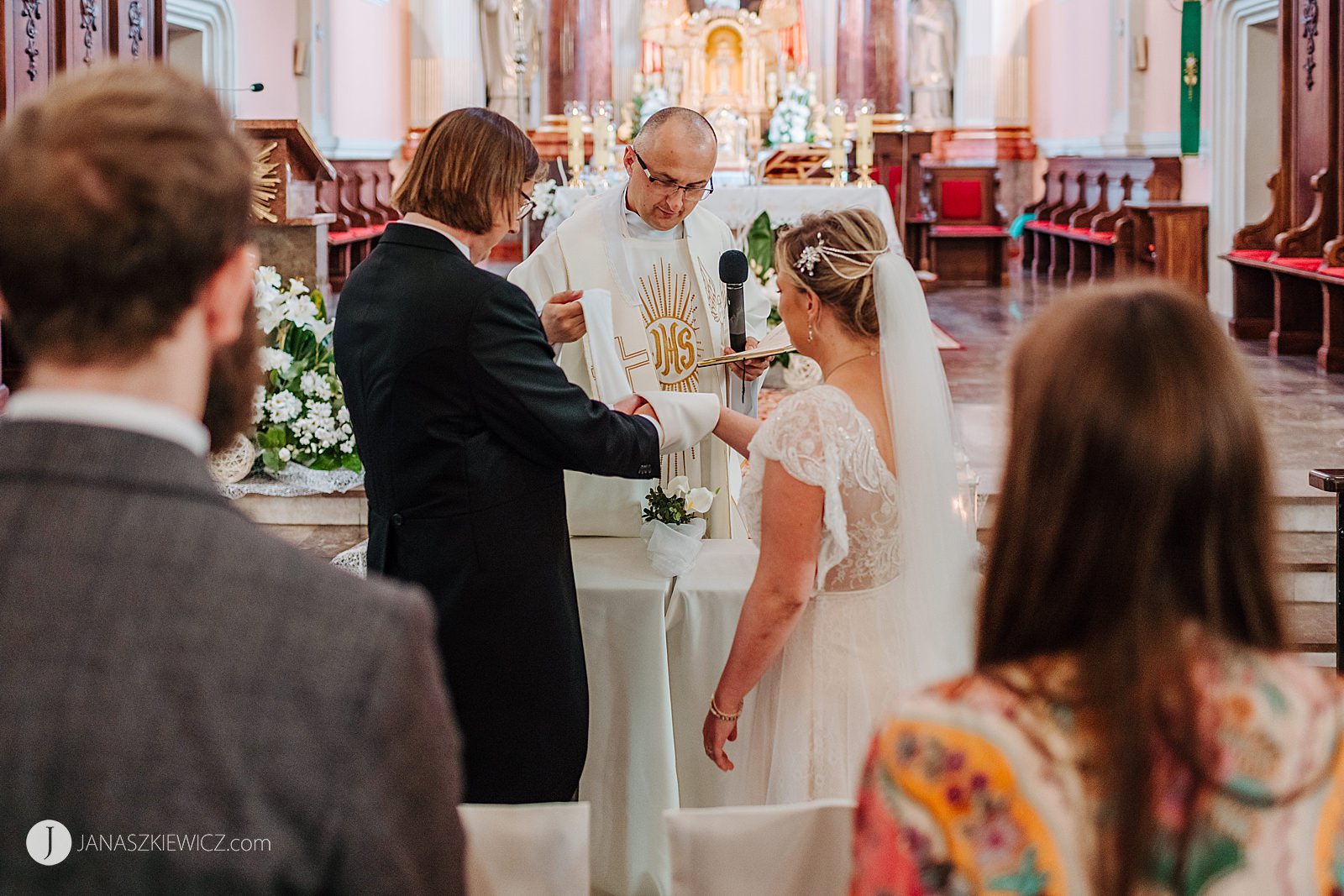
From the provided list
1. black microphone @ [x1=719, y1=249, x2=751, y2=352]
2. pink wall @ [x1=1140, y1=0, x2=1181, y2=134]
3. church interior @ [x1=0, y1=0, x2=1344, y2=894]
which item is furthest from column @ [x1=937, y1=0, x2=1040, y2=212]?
black microphone @ [x1=719, y1=249, x2=751, y2=352]

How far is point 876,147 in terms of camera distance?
1511 cm

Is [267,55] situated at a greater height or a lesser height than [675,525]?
greater

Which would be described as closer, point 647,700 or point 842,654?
point 842,654

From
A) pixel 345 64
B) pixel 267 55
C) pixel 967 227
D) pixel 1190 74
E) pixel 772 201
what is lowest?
pixel 772 201

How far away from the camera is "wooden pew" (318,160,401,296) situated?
13188mm

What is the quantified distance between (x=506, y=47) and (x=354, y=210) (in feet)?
14.8

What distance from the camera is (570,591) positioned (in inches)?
97.7

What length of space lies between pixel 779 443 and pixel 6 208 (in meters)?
1.38

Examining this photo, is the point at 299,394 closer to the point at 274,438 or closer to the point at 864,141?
the point at 274,438

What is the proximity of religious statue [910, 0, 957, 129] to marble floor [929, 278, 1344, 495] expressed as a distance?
6.59 metres

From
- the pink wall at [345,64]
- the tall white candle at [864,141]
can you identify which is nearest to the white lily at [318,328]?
the tall white candle at [864,141]

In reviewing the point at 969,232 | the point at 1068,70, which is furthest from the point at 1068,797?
the point at 1068,70

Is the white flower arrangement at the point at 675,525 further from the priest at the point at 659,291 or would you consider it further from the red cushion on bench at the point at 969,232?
the red cushion on bench at the point at 969,232

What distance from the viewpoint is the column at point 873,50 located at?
17.3m
